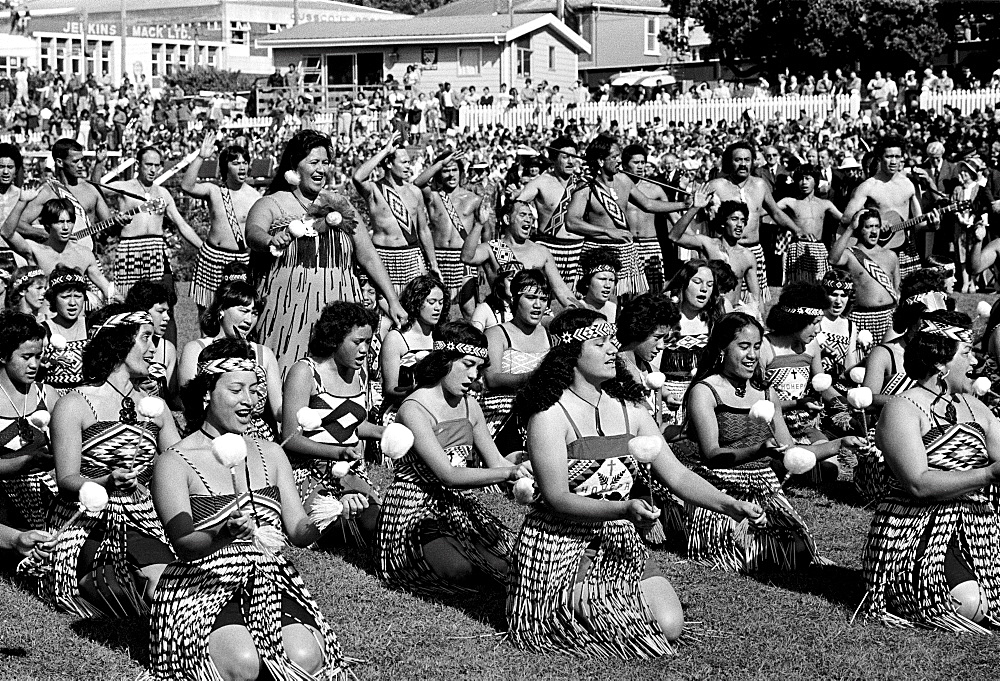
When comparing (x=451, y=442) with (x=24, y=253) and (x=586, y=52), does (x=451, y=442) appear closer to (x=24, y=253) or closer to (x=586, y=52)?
(x=24, y=253)

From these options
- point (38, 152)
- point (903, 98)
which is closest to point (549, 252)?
point (38, 152)

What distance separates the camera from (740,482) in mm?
6969

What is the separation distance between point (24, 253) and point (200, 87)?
5226 centimetres

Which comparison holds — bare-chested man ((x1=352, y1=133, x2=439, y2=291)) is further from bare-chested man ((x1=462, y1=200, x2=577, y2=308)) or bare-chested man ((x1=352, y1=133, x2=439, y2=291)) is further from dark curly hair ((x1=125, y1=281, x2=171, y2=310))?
dark curly hair ((x1=125, y1=281, x2=171, y2=310))

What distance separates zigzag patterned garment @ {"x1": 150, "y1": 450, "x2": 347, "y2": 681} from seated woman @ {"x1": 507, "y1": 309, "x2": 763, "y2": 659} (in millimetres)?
880

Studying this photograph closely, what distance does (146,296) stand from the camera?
8.27 m

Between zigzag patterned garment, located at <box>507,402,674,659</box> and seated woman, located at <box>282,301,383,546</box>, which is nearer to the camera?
zigzag patterned garment, located at <box>507,402,674,659</box>

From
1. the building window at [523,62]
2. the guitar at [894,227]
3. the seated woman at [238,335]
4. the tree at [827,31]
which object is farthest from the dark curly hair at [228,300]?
the building window at [523,62]

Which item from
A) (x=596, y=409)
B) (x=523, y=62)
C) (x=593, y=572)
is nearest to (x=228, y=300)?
(x=596, y=409)

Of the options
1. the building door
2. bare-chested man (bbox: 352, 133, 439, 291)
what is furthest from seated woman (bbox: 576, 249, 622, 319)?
the building door

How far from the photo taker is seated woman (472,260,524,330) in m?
9.29

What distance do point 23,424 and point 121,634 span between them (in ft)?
4.29

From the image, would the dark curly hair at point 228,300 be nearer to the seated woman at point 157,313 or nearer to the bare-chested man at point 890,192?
the seated woman at point 157,313

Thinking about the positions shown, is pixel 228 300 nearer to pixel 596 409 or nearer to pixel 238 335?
pixel 238 335
